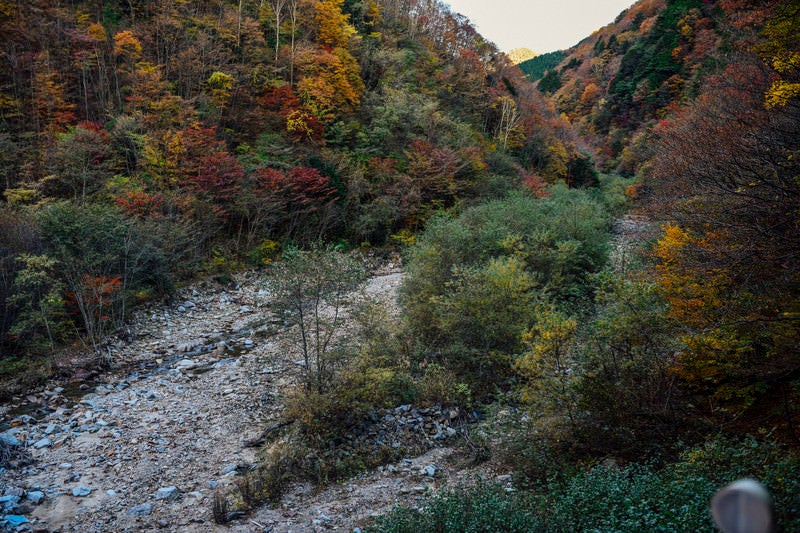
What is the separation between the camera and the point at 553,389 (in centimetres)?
659

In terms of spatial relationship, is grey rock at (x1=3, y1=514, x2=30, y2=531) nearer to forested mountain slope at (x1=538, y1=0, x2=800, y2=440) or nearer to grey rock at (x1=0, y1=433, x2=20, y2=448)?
grey rock at (x1=0, y1=433, x2=20, y2=448)

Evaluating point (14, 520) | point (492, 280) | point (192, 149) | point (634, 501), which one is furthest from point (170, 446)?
point (192, 149)

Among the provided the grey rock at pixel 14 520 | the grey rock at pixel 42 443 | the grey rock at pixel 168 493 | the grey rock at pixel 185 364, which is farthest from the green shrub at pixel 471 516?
the grey rock at pixel 185 364

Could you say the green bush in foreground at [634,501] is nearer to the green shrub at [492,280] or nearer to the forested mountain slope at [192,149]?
the green shrub at [492,280]

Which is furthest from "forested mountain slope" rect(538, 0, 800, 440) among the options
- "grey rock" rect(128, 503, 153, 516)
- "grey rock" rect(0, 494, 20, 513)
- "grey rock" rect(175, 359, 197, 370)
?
"grey rock" rect(175, 359, 197, 370)

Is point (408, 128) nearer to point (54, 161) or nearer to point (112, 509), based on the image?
point (54, 161)

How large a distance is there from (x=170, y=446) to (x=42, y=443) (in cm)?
258

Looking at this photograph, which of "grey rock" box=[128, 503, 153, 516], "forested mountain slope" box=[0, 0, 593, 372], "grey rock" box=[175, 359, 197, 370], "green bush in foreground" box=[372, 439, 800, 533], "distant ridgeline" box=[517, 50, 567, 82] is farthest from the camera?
"distant ridgeline" box=[517, 50, 567, 82]

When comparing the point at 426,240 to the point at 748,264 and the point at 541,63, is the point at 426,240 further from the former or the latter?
the point at 541,63

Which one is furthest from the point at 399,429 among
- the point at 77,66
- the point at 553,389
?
the point at 77,66

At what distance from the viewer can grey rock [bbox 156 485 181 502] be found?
7.10 meters

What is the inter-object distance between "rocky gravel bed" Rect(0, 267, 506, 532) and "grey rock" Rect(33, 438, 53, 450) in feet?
0.11

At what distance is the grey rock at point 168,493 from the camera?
7102 millimetres

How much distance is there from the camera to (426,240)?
14.8 meters
